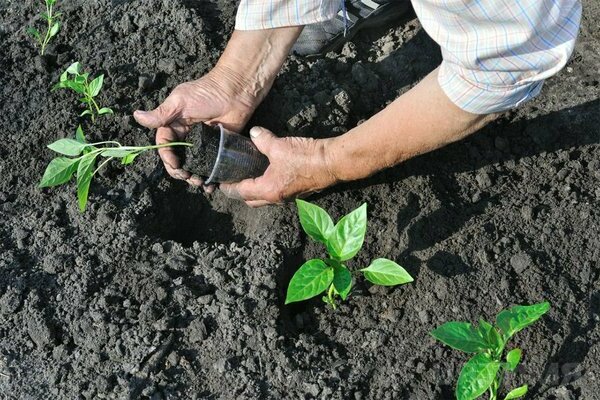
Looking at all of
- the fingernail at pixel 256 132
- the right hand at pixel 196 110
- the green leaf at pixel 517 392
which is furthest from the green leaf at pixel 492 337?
the right hand at pixel 196 110

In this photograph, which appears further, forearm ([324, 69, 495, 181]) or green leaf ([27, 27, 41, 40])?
green leaf ([27, 27, 41, 40])

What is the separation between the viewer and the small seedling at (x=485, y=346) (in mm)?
1956

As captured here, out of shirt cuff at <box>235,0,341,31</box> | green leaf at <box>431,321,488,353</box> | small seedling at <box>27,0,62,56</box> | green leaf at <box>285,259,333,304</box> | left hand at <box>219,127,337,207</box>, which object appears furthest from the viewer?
small seedling at <box>27,0,62,56</box>

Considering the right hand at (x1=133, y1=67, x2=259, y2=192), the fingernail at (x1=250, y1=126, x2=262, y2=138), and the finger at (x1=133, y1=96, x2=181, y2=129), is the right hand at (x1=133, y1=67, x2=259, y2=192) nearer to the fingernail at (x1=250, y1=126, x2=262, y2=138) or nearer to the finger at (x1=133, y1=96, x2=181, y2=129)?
the finger at (x1=133, y1=96, x2=181, y2=129)

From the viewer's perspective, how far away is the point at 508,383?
2.19m

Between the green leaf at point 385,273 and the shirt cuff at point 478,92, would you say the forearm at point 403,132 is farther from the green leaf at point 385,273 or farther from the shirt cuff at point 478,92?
the green leaf at point 385,273

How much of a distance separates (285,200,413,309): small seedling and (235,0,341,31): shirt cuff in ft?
2.22

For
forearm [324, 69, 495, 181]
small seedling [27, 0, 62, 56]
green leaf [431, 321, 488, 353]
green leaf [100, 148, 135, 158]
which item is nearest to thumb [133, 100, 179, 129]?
green leaf [100, 148, 135, 158]

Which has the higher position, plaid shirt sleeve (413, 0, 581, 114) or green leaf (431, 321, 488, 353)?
plaid shirt sleeve (413, 0, 581, 114)

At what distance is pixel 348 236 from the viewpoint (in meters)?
2.20

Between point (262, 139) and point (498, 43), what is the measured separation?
94 cm

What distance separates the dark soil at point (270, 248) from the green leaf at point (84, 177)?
24 centimetres

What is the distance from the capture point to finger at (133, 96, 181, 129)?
2484 mm

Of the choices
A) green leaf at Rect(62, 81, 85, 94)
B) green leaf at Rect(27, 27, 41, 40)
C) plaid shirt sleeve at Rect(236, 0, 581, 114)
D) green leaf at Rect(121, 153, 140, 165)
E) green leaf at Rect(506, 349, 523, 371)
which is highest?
plaid shirt sleeve at Rect(236, 0, 581, 114)
